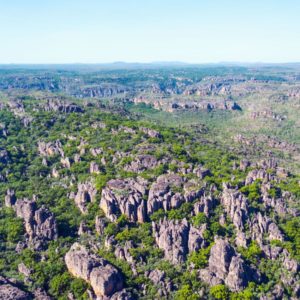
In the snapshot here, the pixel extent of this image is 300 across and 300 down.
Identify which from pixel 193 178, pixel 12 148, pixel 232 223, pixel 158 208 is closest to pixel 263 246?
pixel 232 223

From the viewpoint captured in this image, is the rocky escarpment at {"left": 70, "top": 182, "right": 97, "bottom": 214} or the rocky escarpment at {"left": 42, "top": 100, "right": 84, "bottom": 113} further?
the rocky escarpment at {"left": 42, "top": 100, "right": 84, "bottom": 113}

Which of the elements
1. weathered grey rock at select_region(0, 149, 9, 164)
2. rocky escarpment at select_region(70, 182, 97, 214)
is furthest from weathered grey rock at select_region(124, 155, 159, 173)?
weathered grey rock at select_region(0, 149, 9, 164)

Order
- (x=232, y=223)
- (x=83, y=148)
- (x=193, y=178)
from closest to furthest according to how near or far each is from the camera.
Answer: (x=232, y=223) → (x=193, y=178) → (x=83, y=148)

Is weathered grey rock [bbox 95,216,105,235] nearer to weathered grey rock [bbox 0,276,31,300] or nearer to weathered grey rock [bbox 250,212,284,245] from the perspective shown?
weathered grey rock [bbox 0,276,31,300]

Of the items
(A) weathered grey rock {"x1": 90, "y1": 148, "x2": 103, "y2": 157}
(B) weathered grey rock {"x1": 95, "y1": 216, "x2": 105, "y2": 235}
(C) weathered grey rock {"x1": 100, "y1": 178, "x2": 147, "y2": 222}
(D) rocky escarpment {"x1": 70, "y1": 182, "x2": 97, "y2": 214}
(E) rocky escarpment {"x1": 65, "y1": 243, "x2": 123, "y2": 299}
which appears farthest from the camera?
(A) weathered grey rock {"x1": 90, "y1": 148, "x2": 103, "y2": 157}

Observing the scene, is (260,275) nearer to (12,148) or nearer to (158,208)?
(158,208)

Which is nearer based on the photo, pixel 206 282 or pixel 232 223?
pixel 206 282

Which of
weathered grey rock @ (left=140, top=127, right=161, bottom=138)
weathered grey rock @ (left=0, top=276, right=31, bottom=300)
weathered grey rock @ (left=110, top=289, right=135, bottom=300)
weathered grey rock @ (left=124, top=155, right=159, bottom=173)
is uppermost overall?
weathered grey rock @ (left=140, top=127, right=161, bottom=138)

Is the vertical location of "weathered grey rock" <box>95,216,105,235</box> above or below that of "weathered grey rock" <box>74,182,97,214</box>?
below
